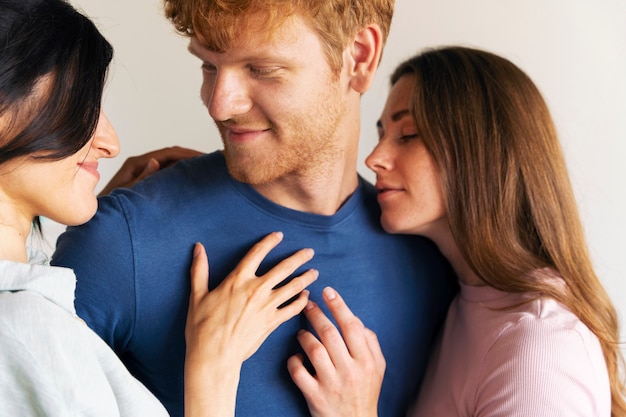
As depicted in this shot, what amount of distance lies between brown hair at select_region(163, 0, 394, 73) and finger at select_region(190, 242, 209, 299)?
350 mm

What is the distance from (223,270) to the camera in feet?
4.45

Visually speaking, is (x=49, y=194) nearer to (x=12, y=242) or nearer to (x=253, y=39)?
(x=12, y=242)

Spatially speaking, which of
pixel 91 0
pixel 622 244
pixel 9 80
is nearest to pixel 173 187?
pixel 9 80

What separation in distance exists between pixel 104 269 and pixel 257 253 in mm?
262

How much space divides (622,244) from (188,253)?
52.4 inches

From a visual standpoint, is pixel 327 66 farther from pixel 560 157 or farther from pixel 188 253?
pixel 560 157

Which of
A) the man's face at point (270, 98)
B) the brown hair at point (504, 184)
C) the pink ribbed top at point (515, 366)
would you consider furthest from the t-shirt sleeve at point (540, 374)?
the man's face at point (270, 98)

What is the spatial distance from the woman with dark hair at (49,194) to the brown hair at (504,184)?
2.22 feet

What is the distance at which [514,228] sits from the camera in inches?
59.9

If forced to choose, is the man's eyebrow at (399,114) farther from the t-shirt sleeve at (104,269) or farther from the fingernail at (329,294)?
the t-shirt sleeve at (104,269)

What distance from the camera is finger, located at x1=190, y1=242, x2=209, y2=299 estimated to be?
1.29 m

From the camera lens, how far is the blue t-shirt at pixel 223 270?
124 centimetres

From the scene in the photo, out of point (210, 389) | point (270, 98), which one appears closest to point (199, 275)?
point (210, 389)

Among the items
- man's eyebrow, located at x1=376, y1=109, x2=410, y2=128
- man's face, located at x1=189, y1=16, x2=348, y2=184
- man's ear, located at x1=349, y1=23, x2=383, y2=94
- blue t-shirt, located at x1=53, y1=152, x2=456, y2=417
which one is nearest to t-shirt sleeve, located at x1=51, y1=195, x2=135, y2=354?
blue t-shirt, located at x1=53, y1=152, x2=456, y2=417
